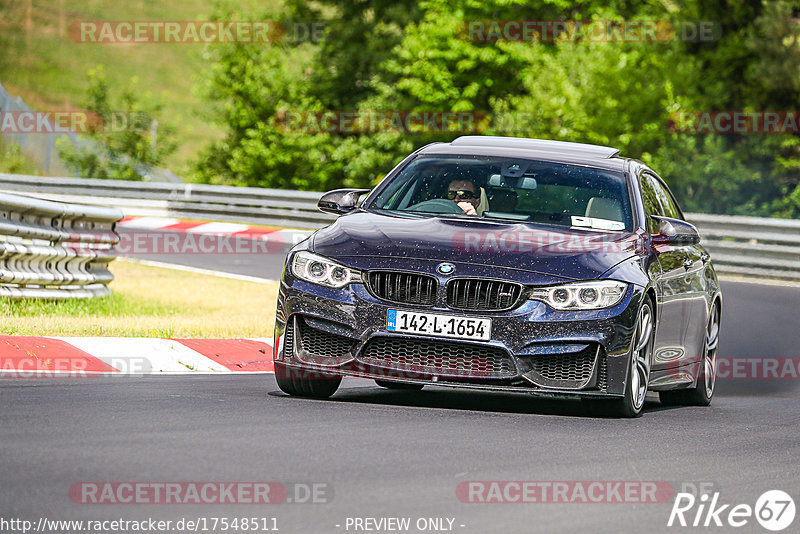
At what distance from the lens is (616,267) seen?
8.26m

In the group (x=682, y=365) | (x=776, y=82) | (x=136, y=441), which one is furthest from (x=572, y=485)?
(x=776, y=82)

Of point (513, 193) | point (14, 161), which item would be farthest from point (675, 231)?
point (14, 161)

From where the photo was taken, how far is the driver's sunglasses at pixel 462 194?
9.37 metres

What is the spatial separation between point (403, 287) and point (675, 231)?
214 cm

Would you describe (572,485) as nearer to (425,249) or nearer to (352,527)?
(352,527)

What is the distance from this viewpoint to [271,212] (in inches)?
1134

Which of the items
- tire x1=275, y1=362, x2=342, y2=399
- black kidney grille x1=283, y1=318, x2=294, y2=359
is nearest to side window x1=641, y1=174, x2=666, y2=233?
tire x1=275, y1=362, x2=342, y2=399

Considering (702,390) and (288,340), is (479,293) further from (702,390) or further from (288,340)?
(702,390)

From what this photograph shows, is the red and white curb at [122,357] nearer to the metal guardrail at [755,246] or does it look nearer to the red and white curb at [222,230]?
the red and white curb at [222,230]

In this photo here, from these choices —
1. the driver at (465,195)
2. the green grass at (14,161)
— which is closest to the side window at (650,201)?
the driver at (465,195)

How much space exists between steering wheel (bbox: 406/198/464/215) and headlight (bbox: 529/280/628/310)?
132cm

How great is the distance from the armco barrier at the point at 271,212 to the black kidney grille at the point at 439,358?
1525 cm

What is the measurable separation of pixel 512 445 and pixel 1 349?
155 inches

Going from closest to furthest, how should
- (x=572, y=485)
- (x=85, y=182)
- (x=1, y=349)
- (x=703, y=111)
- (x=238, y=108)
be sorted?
1. (x=572, y=485)
2. (x=1, y=349)
3. (x=85, y=182)
4. (x=703, y=111)
5. (x=238, y=108)
